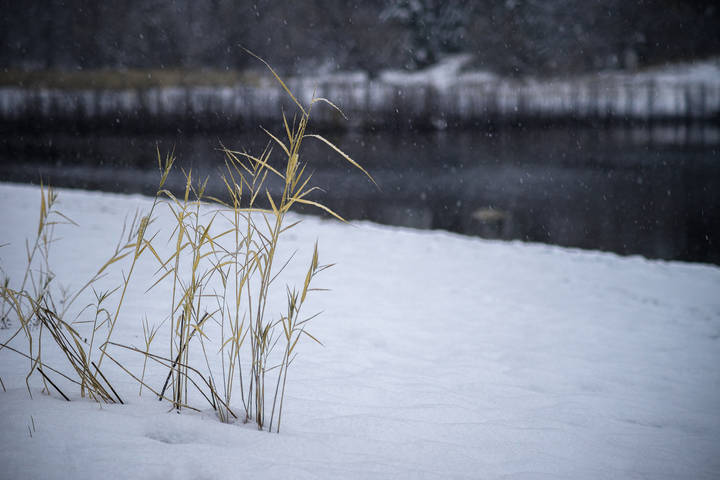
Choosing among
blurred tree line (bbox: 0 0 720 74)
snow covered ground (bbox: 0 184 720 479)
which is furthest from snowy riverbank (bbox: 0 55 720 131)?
snow covered ground (bbox: 0 184 720 479)

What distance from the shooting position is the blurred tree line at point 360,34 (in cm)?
3066

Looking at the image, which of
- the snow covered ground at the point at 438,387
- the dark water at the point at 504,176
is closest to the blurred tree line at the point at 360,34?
the dark water at the point at 504,176

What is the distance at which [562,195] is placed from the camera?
11812 millimetres

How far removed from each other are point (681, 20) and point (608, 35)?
4.22m

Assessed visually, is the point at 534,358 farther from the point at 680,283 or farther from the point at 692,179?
the point at 692,179

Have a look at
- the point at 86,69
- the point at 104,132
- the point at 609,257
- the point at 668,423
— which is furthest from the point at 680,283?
the point at 86,69

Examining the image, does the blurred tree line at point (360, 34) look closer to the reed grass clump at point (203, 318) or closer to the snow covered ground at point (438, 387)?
the snow covered ground at point (438, 387)

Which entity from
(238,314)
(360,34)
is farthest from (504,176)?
(360,34)

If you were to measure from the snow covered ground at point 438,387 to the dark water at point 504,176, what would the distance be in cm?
352

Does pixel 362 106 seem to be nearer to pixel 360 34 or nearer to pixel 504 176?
pixel 504 176

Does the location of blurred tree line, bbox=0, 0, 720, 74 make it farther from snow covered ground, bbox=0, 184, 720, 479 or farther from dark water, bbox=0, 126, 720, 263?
snow covered ground, bbox=0, 184, 720, 479

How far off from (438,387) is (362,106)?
18.1 m

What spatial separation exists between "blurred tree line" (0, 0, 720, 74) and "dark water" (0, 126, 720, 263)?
1573 centimetres

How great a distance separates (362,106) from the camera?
19719 millimetres
